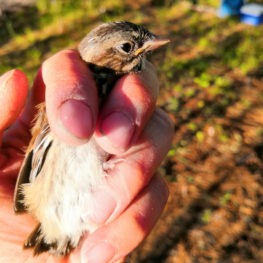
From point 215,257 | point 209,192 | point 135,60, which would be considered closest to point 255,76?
point 209,192

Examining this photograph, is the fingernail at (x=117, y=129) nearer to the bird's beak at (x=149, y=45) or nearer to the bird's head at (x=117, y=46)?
the bird's head at (x=117, y=46)

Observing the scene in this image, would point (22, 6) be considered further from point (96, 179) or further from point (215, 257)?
point (96, 179)

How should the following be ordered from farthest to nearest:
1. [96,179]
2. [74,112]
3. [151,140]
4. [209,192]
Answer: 1. [209,192]
2. [151,140]
3. [96,179]
4. [74,112]

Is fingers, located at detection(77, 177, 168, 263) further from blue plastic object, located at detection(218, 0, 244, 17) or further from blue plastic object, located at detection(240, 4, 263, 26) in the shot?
blue plastic object, located at detection(218, 0, 244, 17)

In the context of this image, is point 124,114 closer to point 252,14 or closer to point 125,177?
point 125,177

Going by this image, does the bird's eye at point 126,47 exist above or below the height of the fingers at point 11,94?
above

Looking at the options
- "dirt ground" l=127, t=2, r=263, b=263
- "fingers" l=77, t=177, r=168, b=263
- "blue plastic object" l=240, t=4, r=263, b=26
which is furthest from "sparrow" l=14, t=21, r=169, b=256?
"blue plastic object" l=240, t=4, r=263, b=26

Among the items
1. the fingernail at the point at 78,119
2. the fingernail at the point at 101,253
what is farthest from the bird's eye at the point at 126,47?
the fingernail at the point at 101,253
